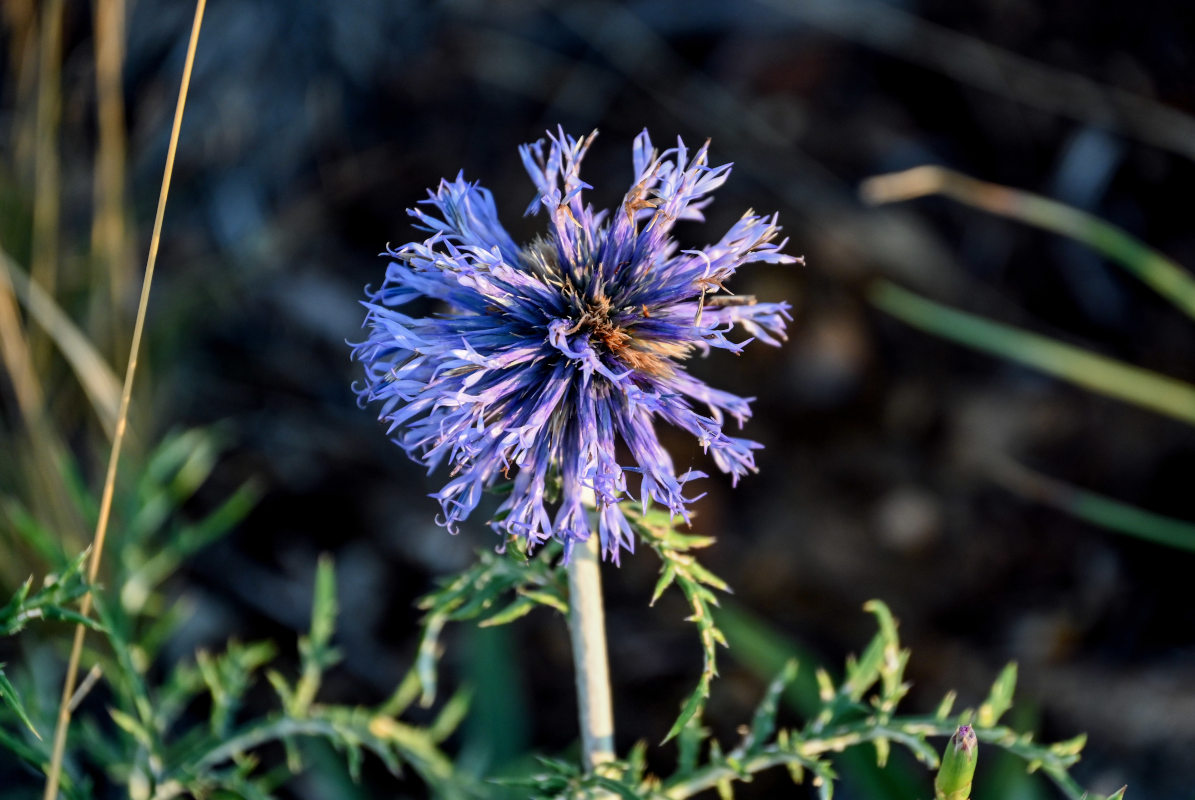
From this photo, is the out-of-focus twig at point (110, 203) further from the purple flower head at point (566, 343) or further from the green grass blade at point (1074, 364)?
the green grass blade at point (1074, 364)

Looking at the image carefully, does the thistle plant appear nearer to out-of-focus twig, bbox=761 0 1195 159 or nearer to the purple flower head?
the purple flower head

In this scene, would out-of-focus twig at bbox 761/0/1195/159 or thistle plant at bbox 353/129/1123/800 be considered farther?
out-of-focus twig at bbox 761/0/1195/159

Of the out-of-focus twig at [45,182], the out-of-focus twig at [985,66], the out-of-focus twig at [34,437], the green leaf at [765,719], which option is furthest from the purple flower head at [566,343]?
the out-of-focus twig at [985,66]

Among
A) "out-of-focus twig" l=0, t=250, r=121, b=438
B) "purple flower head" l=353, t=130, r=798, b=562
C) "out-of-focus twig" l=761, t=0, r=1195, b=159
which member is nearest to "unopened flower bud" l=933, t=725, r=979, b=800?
"purple flower head" l=353, t=130, r=798, b=562

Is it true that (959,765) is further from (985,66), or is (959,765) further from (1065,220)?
(985,66)

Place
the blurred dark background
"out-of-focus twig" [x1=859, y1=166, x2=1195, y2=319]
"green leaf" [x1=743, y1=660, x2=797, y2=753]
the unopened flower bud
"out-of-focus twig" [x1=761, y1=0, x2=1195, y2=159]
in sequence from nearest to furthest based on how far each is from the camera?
the unopened flower bud → "green leaf" [x1=743, y1=660, x2=797, y2=753] → "out-of-focus twig" [x1=859, y1=166, x2=1195, y2=319] → the blurred dark background → "out-of-focus twig" [x1=761, y1=0, x2=1195, y2=159]

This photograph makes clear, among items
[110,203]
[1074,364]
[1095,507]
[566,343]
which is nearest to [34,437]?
[110,203]

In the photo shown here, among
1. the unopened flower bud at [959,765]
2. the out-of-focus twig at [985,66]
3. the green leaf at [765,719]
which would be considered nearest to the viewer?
the unopened flower bud at [959,765]
